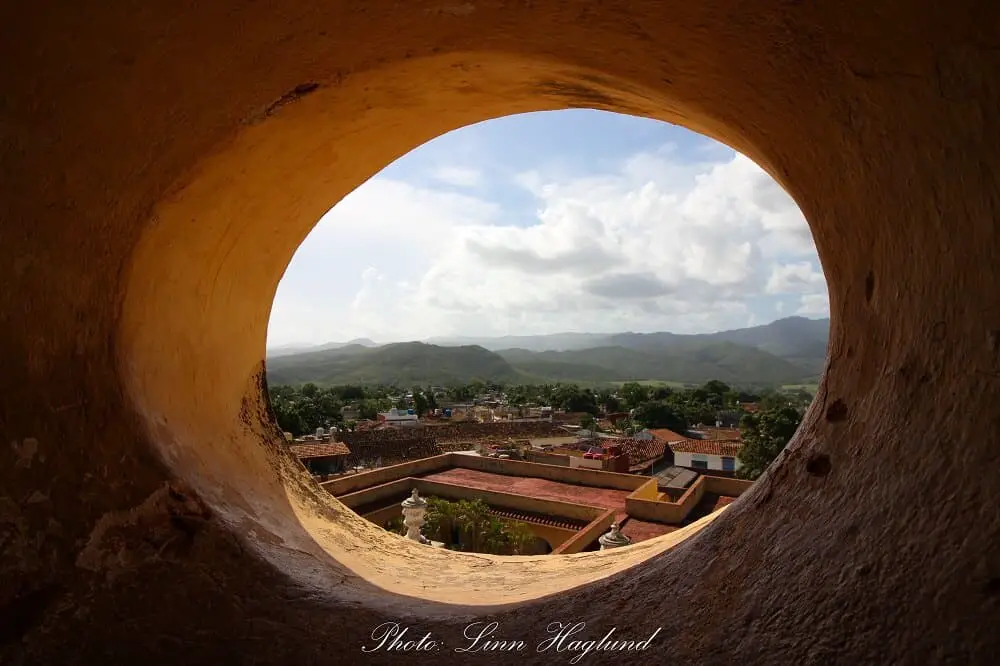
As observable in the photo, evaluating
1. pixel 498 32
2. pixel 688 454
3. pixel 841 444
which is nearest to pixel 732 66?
pixel 498 32

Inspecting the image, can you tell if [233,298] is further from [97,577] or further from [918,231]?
[918,231]

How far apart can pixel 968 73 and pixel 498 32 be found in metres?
1.36

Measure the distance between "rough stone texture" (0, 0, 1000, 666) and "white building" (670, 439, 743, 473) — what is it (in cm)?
2217

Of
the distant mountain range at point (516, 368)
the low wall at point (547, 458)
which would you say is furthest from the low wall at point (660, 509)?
the distant mountain range at point (516, 368)

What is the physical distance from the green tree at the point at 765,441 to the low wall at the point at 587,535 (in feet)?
25.4

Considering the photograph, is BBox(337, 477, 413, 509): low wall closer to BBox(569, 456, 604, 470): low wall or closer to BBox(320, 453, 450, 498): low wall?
BBox(320, 453, 450, 498): low wall

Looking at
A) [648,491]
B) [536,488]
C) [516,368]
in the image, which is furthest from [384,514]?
[516,368]

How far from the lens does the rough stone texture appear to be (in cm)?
128

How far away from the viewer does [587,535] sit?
34.2ft

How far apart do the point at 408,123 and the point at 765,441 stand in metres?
18.2

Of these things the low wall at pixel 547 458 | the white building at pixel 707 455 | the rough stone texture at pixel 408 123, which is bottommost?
the white building at pixel 707 455

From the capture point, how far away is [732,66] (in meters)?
1.78

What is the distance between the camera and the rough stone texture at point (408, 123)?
4.21 ft

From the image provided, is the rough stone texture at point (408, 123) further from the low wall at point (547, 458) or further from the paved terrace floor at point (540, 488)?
the low wall at point (547, 458)
